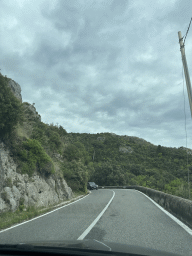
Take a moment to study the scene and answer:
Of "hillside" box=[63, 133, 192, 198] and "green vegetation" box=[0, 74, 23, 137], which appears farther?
"hillside" box=[63, 133, 192, 198]

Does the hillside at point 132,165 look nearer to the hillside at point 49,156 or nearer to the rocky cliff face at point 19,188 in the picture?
the hillside at point 49,156

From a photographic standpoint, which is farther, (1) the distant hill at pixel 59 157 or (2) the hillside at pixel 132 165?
(2) the hillside at pixel 132 165

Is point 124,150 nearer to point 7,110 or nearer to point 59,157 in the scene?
point 59,157

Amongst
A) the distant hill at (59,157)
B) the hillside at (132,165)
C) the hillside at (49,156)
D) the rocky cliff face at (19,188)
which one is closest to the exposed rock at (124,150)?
→ the hillside at (132,165)

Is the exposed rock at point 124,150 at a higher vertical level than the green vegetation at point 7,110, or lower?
higher

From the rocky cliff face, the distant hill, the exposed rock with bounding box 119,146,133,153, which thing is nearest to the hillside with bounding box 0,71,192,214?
the distant hill

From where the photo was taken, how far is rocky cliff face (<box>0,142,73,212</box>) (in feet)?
39.7

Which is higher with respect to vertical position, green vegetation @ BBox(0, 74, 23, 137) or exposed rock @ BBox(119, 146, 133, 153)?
exposed rock @ BBox(119, 146, 133, 153)

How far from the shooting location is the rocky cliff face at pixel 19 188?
12.1 m

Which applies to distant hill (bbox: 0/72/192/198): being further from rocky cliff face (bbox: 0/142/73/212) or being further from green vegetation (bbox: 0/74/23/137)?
rocky cliff face (bbox: 0/142/73/212)

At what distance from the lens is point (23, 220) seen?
914 cm

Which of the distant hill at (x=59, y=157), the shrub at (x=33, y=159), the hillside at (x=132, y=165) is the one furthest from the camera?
the hillside at (x=132, y=165)

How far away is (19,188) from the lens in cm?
1369

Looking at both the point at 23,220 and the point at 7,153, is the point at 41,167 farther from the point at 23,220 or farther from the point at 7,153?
the point at 23,220
